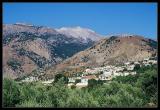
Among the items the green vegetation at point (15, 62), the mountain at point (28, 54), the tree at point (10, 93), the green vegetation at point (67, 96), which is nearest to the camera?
the tree at point (10, 93)

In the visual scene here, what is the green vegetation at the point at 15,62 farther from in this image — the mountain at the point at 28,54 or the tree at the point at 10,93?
the tree at the point at 10,93

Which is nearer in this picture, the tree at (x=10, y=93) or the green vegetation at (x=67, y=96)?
the tree at (x=10, y=93)

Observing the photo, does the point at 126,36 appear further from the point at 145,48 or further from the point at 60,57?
the point at 60,57

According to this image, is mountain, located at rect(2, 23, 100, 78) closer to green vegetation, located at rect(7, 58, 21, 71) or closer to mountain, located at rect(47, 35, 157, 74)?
green vegetation, located at rect(7, 58, 21, 71)

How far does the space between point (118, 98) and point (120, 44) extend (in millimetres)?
100963

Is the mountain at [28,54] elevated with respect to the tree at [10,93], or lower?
elevated

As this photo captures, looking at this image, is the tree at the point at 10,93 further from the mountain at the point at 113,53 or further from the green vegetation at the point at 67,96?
the mountain at the point at 113,53

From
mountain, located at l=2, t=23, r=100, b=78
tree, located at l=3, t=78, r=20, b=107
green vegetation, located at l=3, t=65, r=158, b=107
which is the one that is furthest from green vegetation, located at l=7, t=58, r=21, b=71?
tree, located at l=3, t=78, r=20, b=107

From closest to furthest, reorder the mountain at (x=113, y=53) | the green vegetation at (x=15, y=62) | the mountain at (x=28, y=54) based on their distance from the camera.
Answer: the mountain at (x=113, y=53), the mountain at (x=28, y=54), the green vegetation at (x=15, y=62)

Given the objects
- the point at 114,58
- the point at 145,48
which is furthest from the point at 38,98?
the point at 145,48

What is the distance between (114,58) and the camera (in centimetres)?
10325

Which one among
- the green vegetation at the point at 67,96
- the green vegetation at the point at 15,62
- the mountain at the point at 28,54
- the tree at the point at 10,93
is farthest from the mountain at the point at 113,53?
the tree at the point at 10,93

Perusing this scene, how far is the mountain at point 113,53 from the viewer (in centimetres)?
10488

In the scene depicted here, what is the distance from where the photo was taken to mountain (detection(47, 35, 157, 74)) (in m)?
105
